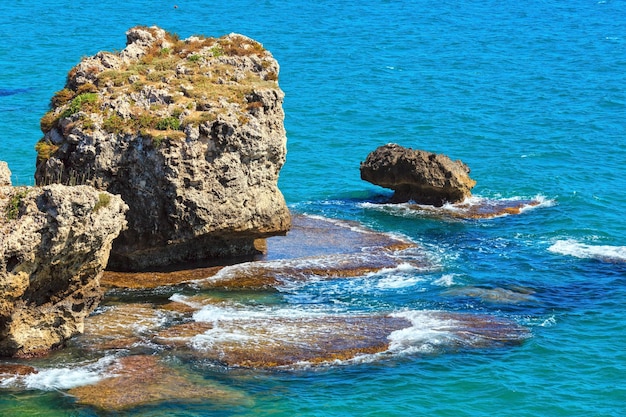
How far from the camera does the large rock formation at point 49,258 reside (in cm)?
3228

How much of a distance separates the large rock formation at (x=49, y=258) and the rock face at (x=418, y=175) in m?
24.5

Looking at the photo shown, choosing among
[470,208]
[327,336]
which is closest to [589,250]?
[470,208]

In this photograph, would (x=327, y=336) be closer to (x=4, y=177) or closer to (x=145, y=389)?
(x=145, y=389)

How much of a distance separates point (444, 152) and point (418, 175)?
13522 millimetres

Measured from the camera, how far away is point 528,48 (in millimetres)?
100250

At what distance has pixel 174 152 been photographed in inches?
1635

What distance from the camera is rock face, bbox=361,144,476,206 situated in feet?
185

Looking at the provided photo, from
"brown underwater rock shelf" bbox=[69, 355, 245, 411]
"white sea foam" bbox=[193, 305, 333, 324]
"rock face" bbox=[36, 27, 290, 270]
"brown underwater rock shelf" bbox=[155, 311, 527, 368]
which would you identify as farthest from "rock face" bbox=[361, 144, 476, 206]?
"brown underwater rock shelf" bbox=[69, 355, 245, 411]

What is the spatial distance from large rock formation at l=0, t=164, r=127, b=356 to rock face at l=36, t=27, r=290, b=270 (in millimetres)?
6914

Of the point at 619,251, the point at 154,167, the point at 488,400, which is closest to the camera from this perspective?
the point at 488,400

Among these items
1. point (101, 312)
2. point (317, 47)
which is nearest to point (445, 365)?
point (101, 312)

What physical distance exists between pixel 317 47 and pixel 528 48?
2033 centimetres

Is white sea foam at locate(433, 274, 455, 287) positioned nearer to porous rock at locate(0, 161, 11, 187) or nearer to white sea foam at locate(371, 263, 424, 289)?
white sea foam at locate(371, 263, 424, 289)

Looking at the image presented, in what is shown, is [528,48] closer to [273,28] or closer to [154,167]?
[273,28]
